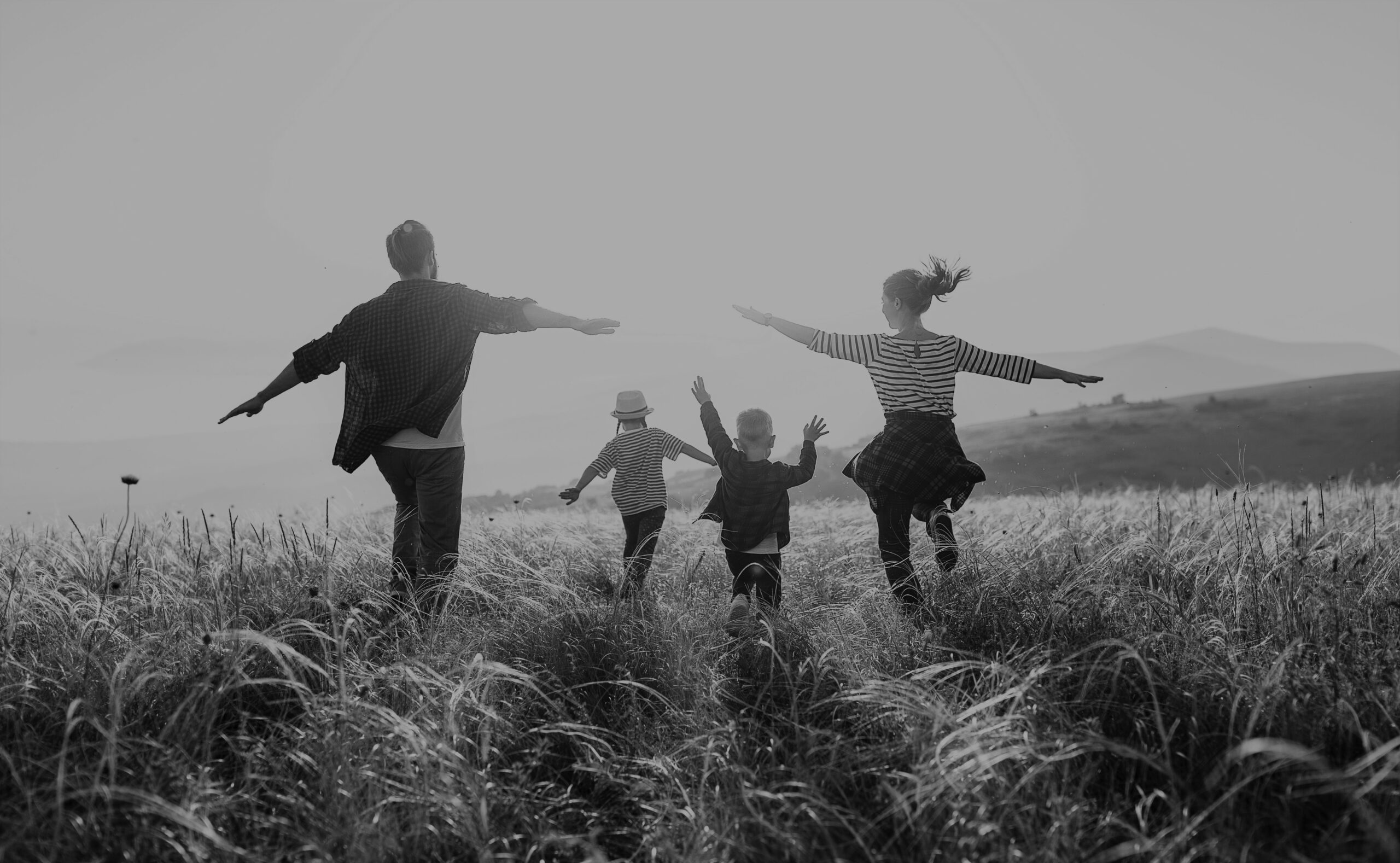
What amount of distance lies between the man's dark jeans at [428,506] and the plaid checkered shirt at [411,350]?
15 cm

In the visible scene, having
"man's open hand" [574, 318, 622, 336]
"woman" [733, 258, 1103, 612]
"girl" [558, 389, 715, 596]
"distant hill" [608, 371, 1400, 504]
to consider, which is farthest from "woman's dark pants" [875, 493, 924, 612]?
"distant hill" [608, 371, 1400, 504]

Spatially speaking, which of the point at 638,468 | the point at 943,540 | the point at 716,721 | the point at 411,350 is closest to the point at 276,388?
the point at 411,350

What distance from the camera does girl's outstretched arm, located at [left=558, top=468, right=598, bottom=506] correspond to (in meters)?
5.92

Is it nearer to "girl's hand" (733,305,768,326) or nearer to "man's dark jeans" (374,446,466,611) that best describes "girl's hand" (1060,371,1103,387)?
"girl's hand" (733,305,768,326)

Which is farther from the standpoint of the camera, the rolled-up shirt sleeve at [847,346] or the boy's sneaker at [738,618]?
the rolled-up shirt sleeve at [847,346]

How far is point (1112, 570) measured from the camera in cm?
477

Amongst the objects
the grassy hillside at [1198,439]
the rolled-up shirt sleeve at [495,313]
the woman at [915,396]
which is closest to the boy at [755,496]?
the woman at [915,396]

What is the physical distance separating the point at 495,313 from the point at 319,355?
3.55ft

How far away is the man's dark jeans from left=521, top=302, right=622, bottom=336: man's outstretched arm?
2.99 ft

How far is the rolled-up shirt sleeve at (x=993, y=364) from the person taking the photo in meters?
4.91

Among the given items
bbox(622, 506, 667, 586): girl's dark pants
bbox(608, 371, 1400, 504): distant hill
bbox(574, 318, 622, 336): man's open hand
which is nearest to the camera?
bbox(574, 318, 622, 336): man's open hand

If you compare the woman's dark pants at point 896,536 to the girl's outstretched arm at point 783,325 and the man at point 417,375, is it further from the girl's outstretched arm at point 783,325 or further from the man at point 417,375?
the man at point 417,375

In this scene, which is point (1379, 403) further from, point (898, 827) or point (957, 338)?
point (898, 827)

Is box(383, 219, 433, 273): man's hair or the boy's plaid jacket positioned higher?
box(383, 219, 433, 273): man's hair
